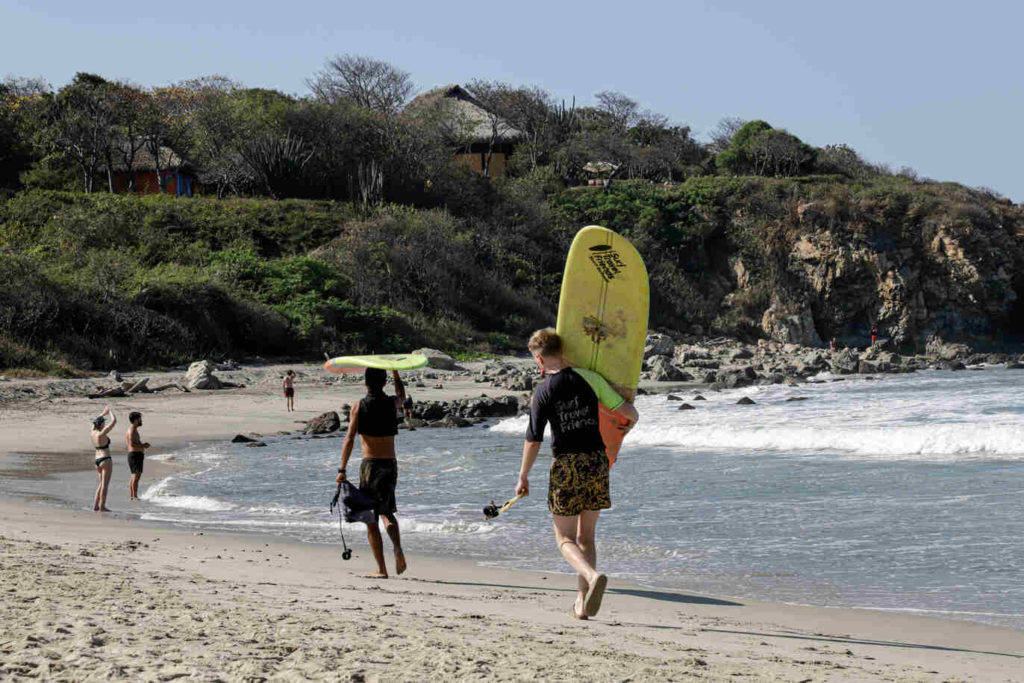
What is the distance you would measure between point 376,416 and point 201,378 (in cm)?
1616

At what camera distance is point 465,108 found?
55906 millimetres

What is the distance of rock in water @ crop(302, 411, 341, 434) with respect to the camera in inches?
651

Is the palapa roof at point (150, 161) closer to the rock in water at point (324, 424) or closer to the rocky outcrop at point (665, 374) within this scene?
the rocky outcrop at point (665, 374)

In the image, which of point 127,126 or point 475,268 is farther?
point 127,126

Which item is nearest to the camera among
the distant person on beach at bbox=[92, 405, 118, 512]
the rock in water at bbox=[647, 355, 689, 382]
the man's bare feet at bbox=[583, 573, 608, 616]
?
the man's bare feet at bbox=[583, 573, 608, 616]

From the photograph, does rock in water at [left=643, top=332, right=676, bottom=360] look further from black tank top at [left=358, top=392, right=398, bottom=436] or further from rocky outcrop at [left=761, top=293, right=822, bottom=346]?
black tank top at [left=358, top=392, right=398, bottom=436]

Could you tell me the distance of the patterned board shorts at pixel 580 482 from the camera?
532cm

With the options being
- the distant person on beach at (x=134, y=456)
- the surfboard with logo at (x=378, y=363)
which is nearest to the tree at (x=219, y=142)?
the distant person on beach at (x=134, y=456)

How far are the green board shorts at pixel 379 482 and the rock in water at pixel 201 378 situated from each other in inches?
627

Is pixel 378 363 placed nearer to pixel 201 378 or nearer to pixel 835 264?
pixel 201 378

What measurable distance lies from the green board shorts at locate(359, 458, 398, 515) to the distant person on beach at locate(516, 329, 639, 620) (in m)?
1.58

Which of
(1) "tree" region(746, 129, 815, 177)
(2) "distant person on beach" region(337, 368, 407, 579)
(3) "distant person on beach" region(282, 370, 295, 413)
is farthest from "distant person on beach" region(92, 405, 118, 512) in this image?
(1) "tree" region(746, 129, 815, 177)

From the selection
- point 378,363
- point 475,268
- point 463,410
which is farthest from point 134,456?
point 475,268

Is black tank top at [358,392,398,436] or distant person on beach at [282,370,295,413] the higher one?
black tank top at [358,392,398,436]
